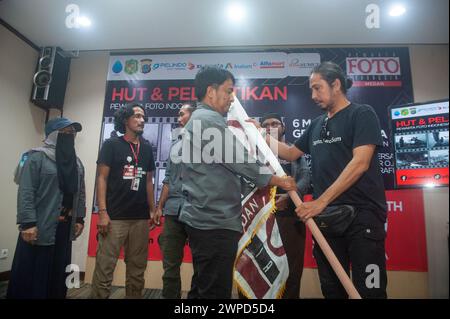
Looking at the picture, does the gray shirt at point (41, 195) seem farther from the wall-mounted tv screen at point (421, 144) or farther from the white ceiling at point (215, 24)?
the wall-mounted tv screen at point (421, 144)

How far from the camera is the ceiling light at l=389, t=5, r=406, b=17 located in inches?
106

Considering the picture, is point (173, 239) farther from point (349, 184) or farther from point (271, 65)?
point (271, 65)

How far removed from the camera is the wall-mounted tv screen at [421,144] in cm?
255

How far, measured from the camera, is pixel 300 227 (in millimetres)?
2074

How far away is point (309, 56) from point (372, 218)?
8.34 feet

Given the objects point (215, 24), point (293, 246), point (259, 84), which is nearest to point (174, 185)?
point (293, 246)

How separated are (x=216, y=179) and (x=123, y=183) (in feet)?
3.56

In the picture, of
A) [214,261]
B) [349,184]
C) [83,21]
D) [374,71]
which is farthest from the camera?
[374,71]

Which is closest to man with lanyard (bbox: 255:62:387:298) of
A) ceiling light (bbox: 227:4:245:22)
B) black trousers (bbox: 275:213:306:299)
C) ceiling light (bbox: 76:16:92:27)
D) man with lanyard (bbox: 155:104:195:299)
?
black trousers (bbox: 275:213:306:299)

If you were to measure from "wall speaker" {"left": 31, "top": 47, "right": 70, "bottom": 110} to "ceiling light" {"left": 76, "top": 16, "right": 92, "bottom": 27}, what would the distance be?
1.52 feet

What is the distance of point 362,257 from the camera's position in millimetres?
1169

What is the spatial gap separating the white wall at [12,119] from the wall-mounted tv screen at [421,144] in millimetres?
3978

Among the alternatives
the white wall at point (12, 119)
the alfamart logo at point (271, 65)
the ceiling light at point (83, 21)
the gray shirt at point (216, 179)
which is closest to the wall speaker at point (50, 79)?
the white wall at point (12, 119)

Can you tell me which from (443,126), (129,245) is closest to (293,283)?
(129,245)
